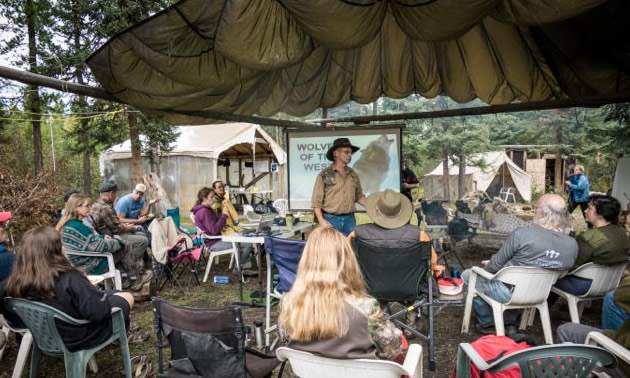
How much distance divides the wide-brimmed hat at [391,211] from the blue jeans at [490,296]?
0.81 m

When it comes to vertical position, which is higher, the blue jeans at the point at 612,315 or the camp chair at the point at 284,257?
the camp chair at the point at 284,257

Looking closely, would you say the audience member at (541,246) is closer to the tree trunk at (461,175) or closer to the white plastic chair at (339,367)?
the white plastic chair at (339,367)

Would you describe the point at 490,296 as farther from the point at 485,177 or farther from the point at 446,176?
the point at 485,177

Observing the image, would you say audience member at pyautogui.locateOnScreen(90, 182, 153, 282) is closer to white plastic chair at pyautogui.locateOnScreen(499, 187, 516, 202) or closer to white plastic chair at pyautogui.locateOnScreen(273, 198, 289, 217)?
white plastic chair at pyautogui.locateOnScreen(273, 198, 289, 217)

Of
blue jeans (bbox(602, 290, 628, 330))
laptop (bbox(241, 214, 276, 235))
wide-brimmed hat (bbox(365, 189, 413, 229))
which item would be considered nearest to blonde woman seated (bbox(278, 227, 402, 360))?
wide-brimmed hat (bbox(365, 189, 413, 229))

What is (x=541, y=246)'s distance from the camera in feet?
9.08

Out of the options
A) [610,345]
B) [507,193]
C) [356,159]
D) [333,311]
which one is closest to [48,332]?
[333,311]

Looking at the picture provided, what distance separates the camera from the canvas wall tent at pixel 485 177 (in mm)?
14867

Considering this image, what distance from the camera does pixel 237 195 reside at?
50.9 ft

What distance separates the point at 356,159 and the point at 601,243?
374cm

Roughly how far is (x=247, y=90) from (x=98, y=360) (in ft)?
10.9

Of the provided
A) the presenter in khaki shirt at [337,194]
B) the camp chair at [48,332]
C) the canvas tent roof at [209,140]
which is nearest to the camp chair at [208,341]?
the camp chair at [48,332]

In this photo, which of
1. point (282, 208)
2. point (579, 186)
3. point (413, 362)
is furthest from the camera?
point (579, 186)

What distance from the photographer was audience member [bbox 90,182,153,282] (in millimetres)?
4535
